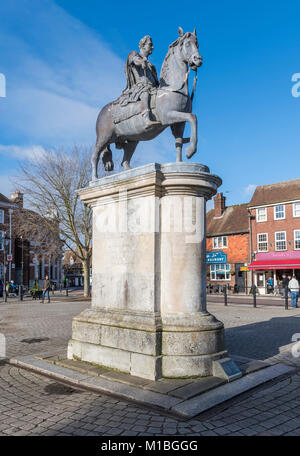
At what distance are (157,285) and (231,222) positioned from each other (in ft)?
113

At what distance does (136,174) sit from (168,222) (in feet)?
3.16

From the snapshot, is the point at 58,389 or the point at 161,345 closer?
the point at 58,389

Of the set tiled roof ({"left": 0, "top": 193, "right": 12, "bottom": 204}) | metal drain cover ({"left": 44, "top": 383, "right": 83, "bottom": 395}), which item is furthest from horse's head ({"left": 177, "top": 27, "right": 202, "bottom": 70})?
tiled roof ({"left": 0, "top": 193, "right": 12, "bottom": 204})

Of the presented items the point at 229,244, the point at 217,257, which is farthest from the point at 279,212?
the point at 217,257

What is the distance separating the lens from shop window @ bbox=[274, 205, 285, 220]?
33312 mm

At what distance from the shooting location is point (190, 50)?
18.9ft

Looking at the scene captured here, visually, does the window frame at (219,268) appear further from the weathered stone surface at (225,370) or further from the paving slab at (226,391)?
the weathered stone surface at (225,370)

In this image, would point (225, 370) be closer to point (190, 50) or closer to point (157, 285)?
point (157, 285)

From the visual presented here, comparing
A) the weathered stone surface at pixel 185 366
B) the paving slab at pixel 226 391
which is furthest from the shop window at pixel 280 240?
the weathered stone surface at pixel 185 366

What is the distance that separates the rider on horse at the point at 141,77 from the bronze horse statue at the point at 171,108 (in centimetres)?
12

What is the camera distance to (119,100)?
21.0 feet

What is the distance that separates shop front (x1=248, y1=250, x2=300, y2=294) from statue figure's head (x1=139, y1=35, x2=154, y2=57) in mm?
27363

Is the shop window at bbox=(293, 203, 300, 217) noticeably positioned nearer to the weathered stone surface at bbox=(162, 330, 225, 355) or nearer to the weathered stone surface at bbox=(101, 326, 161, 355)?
the weathered stone surface at bbox=(162, 330, 225, 355)
